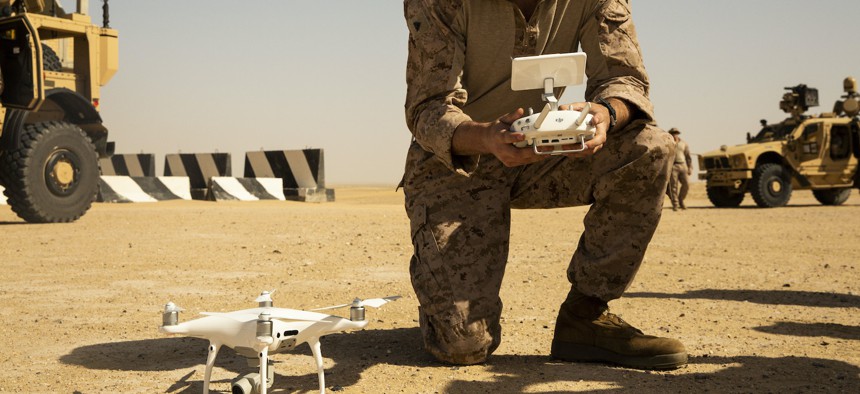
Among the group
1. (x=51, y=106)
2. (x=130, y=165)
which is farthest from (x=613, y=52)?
(x=130, y=165)

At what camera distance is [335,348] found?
120 inches

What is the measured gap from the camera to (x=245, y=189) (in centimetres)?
1512

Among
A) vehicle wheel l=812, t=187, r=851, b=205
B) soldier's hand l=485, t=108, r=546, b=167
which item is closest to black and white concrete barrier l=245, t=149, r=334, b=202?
vehicle wheel l=812, t=187, r=851, b=205

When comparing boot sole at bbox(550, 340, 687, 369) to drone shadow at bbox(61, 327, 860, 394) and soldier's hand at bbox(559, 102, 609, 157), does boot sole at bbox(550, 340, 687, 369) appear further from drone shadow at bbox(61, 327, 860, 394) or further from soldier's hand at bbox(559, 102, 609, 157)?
soldier's hand at bbox(559, 102, 609, 157)

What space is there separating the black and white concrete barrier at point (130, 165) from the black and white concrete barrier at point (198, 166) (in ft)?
1.48

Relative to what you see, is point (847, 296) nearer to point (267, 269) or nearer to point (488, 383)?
point (488, 383)

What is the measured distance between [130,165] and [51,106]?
9.19 meters

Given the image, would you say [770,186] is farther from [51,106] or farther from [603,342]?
[603,342]

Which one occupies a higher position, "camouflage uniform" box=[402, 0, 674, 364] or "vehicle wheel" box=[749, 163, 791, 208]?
"camouflage uniform" box=[402, 0, 674, 364]

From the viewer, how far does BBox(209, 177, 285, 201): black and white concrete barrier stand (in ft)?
48.7

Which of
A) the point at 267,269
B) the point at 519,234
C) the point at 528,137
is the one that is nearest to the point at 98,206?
the point at 519,234

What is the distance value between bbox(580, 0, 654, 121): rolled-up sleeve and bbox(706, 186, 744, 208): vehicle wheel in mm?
14864

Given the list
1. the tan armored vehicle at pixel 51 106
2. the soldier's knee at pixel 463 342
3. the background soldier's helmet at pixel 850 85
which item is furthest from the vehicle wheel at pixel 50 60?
the background soldier's helmet at pixel 850 85

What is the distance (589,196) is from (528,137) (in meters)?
0.85
